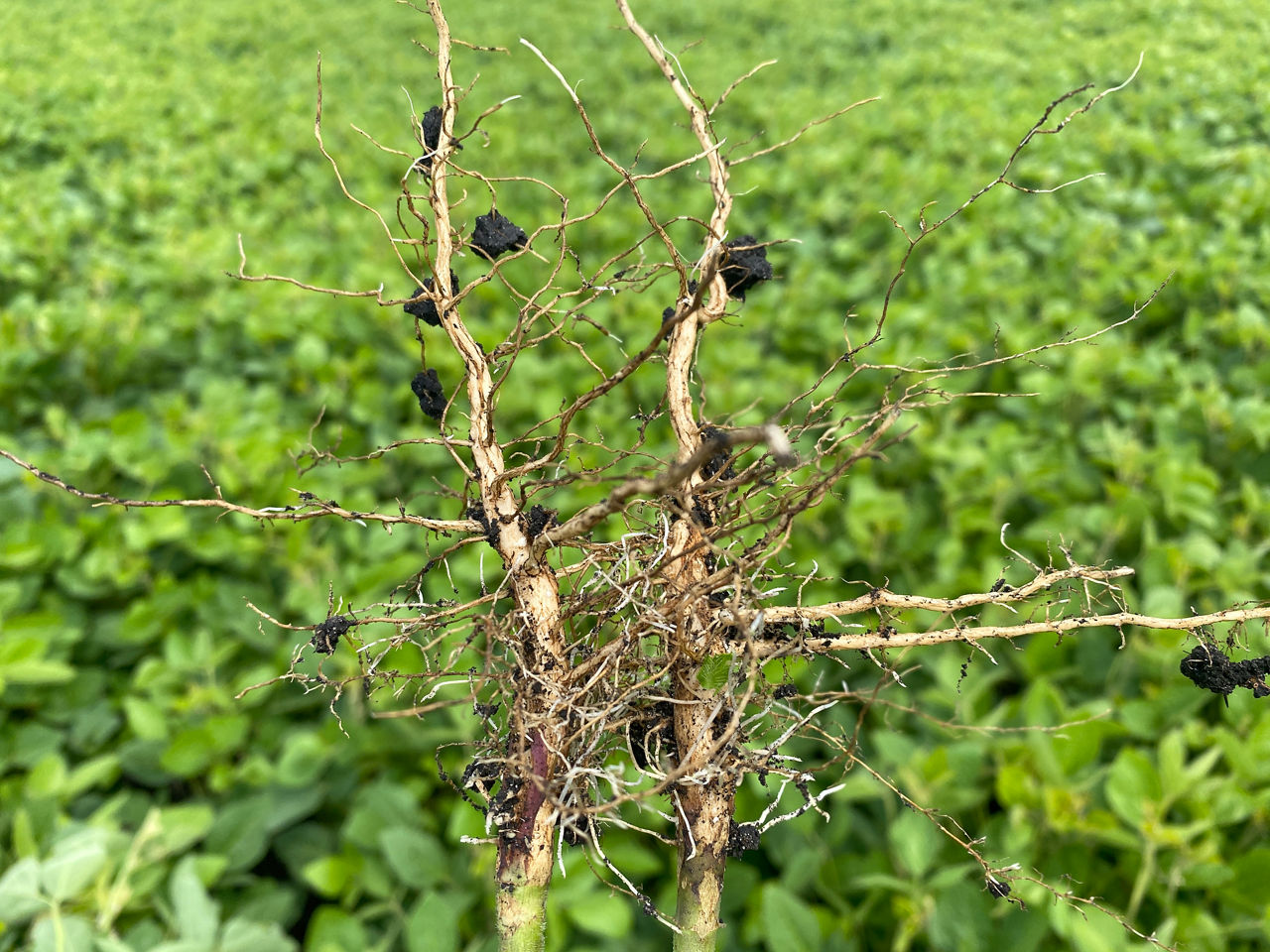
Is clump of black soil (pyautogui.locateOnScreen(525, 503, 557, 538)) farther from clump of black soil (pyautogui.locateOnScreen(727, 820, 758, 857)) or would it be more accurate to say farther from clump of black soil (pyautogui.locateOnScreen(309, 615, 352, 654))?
clump of black soil (pyautogui.locateOnScreen(727, 820, 758, 857))

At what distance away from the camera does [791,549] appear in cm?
195

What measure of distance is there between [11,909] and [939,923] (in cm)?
148

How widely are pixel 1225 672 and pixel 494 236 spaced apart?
31.1 inches

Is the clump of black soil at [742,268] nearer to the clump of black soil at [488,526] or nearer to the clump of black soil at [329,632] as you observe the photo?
the clump of black soil at [488,526]

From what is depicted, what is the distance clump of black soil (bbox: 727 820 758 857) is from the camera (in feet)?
2.55

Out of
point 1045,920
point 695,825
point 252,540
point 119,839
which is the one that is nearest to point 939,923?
point 1045,920

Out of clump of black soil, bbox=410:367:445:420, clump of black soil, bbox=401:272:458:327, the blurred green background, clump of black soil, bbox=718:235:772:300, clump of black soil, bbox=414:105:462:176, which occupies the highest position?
clump of black soil, bbox=414:105:462:176

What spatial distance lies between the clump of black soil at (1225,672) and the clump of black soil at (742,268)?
1.76 feet

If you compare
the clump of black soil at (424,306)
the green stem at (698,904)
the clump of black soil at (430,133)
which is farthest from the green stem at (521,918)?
the clump of black soil at (430,133)

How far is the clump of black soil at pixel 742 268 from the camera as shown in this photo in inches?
31.3

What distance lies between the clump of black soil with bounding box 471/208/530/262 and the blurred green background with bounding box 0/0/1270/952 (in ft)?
0.97

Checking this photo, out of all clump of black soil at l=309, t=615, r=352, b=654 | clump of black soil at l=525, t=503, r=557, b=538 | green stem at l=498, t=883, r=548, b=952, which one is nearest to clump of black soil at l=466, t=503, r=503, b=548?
clump of black soil at l=525, t=503, r=557, b=538

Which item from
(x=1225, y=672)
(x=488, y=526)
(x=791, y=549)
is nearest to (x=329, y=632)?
(x=488, y=526)

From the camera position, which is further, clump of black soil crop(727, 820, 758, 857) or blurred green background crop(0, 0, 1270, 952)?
blurred green background crop(0, 0, 1270, 952)
